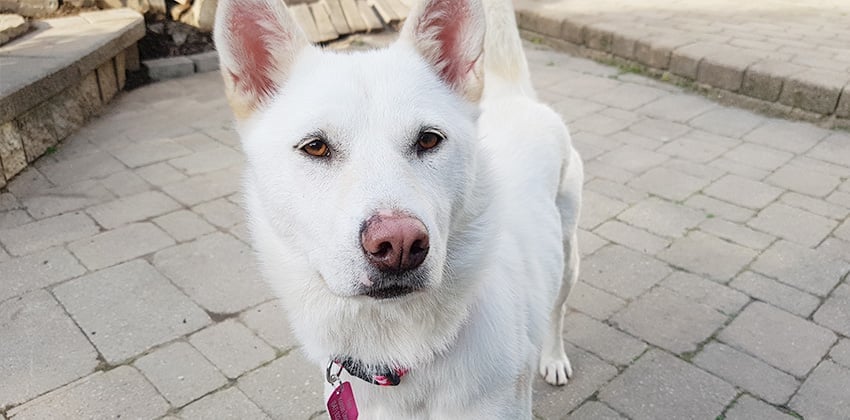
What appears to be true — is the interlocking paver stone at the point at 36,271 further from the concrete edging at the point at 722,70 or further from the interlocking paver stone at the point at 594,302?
the concrete edging at the point at 722,70

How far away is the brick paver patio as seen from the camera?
271cm

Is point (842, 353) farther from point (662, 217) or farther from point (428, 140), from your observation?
point (428, 140)

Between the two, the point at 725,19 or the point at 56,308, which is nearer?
the point at 56,308

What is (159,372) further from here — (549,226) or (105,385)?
(549,226)

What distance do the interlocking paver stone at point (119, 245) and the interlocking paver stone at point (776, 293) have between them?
10.5 feet

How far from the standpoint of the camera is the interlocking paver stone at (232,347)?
9.44 ft

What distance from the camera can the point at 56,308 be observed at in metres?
3.20

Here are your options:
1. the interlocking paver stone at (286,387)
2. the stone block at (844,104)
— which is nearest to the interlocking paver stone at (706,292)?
the interlocking paver stone at (286,387)

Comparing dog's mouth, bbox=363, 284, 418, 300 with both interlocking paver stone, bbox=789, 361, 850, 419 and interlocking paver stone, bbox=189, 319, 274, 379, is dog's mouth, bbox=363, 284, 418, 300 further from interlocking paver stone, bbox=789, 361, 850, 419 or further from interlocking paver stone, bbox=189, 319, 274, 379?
interlocking paver stone, bbox=789, 361, 850, 419

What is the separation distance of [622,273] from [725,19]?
5.37 metres

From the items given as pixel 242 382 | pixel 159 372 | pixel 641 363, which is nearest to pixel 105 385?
pixel 159 372

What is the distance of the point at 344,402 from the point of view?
182 centimetres

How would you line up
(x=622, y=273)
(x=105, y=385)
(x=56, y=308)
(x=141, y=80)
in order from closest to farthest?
(x=105, y=385) → (x=56, y=308) → (x=622, y=273) → (x=141, y=80)

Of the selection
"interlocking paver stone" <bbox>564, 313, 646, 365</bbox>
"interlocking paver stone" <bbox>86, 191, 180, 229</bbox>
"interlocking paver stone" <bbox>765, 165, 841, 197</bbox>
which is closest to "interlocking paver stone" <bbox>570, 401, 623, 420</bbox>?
"interlocking paver stone" <bbox>564, 313, 646, 365</bbox>
